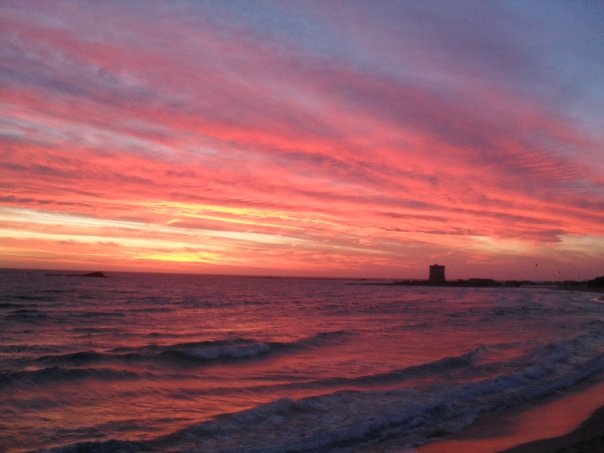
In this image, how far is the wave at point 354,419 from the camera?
32.6ft

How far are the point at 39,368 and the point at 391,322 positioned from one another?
2436 cm

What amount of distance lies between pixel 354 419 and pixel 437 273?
166717 millimetres

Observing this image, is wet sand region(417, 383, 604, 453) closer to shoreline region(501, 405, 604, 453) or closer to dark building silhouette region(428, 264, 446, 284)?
shoreline region(501, 405, 604, 453)


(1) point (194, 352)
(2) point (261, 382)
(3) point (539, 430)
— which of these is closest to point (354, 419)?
(3) point (539, 430)

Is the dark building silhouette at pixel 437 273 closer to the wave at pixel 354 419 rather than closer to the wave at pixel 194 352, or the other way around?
the wave at pixel 194 352

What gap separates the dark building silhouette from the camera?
171m

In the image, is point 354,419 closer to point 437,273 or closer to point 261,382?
point 261,382

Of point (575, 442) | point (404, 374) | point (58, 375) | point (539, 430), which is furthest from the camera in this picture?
point (404, 374)

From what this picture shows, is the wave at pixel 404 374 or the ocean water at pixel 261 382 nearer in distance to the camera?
the ocean water at pixel 261 382

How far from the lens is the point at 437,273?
→ 6767 inches

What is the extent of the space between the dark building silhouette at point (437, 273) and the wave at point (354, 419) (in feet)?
520

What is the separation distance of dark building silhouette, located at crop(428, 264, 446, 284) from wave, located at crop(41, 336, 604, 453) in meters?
158

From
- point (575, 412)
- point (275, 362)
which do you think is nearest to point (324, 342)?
point (275, 362)

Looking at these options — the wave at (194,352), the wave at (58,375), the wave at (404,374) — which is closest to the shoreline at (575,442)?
the wave at (404,374)
